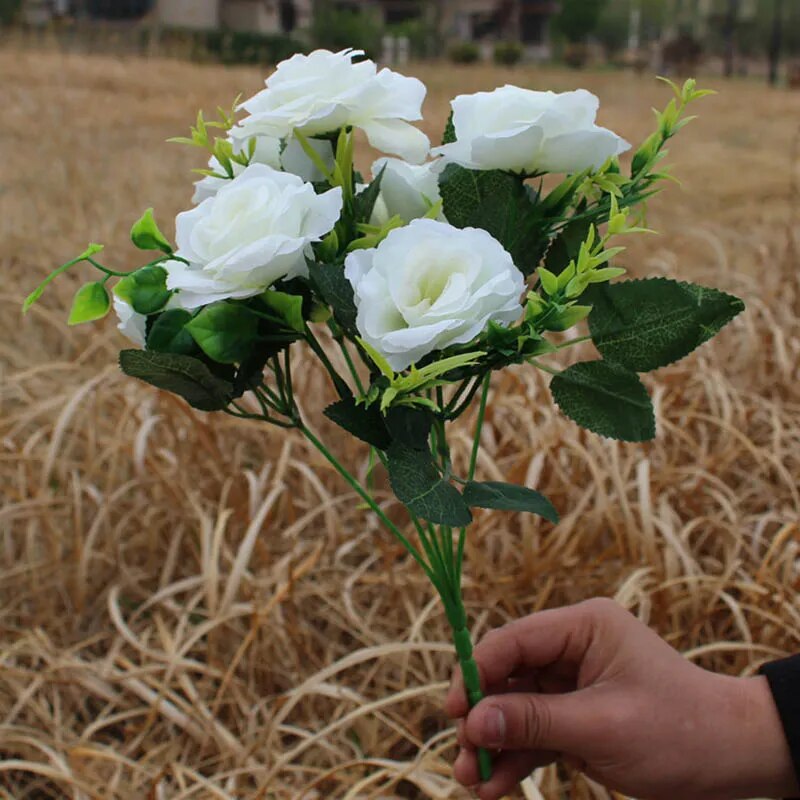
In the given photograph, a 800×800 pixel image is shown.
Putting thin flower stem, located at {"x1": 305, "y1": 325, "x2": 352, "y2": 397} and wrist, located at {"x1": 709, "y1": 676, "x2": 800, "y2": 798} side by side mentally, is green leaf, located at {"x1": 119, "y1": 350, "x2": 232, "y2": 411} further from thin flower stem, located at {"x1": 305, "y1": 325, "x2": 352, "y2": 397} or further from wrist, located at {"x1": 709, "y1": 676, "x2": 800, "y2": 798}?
wrist, located at {"x1": 709, "y1": 676, "x2": 800, "y2": 798}

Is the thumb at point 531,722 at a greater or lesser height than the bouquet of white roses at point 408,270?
lesser

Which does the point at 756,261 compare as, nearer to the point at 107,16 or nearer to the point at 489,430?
the point at 489,430

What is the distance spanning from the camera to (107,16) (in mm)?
4992

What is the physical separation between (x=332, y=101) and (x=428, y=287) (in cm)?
10

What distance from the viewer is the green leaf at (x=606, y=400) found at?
17.6 inches

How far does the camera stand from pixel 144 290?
43 centimetres

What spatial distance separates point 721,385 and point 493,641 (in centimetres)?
87

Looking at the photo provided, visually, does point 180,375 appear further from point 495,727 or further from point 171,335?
point 495,727

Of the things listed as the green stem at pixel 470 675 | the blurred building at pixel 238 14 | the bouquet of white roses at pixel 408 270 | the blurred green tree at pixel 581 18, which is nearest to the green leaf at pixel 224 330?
the bouquet of white roses at pixel 408 270

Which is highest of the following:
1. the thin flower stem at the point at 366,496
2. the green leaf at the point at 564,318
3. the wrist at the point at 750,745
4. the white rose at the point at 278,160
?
the white rose at the point at 278,160

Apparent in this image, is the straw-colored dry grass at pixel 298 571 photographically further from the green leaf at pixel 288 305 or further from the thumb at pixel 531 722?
the green leaf at pixel 288 305

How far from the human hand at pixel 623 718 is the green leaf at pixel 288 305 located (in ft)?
1.02

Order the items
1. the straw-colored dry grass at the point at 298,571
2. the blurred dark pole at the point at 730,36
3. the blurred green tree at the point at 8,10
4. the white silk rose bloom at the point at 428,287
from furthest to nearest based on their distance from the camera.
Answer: the blurred dark pole at the point at 730,36 < the blurred green tree at the point at 8,10 < the straw-colored dry grass at the point at 298,571 < the white silk rose bloom at the point at 428,287

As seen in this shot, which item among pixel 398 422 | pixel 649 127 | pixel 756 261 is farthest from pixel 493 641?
pixel 649 127
